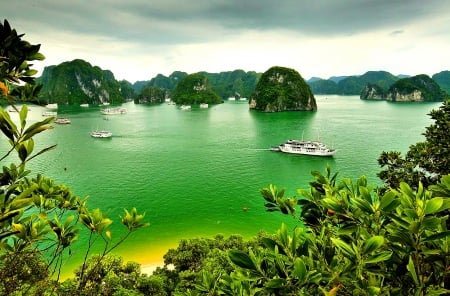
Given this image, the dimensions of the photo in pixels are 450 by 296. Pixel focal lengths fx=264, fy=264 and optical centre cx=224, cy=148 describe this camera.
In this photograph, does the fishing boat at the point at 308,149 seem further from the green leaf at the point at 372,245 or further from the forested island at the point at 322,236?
the green leaf at the point at 372,245

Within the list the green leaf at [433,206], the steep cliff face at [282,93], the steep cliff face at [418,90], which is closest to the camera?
the green leaf at [433,206]

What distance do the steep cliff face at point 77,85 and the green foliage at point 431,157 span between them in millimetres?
193127

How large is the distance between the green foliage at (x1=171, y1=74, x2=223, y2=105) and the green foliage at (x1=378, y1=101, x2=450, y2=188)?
168307mm

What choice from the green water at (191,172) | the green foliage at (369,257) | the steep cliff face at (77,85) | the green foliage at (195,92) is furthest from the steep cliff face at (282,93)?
the green foliage at (369,257)

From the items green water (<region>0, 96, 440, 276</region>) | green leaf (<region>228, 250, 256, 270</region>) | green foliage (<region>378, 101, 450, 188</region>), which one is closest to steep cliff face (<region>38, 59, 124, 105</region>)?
green water (<region>0, 96, 440, 276</region>)

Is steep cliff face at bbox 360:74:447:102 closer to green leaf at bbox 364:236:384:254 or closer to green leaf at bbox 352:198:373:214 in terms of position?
green leaf at bbox 352:198:373:214

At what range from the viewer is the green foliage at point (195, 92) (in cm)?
17800

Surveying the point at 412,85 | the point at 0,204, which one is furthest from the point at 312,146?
the point at 412,85

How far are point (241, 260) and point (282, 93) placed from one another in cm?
12770

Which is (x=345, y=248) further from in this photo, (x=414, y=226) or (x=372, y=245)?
(x=414, y=226)

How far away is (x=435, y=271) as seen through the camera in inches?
86.7

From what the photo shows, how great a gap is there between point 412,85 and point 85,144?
193m

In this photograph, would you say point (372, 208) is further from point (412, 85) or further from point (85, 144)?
point (412, 85)

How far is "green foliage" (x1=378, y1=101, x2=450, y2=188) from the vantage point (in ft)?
37.3
